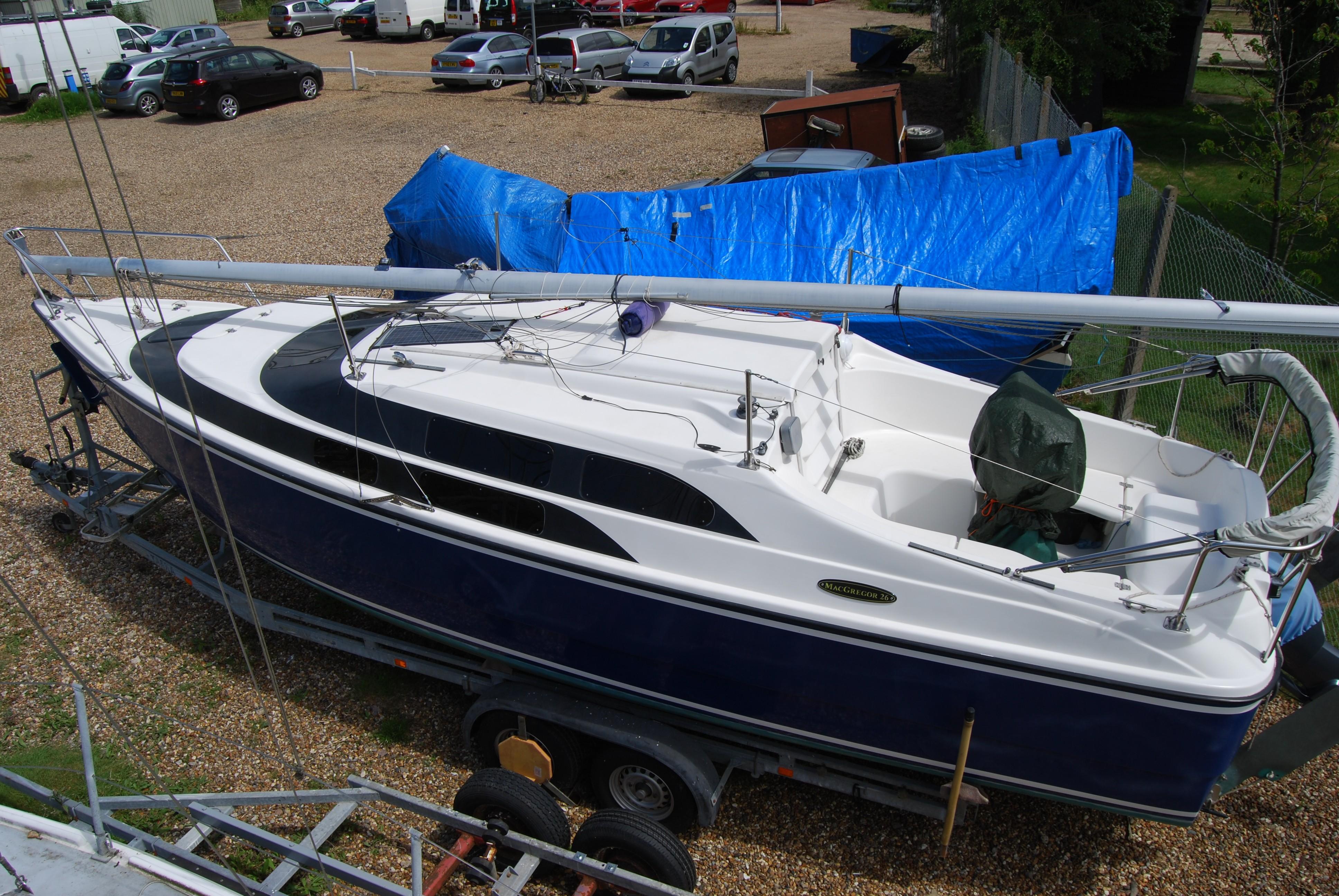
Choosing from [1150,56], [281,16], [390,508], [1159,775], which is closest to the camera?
[1159,775]

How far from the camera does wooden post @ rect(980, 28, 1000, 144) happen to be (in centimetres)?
1312

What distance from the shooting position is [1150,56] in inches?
623

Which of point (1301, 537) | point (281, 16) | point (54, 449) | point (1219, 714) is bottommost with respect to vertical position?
point (54, 449)

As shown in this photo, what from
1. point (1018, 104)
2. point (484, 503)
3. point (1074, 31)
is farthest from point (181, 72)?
point (484, 503)

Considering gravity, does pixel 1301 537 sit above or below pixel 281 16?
below

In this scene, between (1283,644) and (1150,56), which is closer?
(1283,644)

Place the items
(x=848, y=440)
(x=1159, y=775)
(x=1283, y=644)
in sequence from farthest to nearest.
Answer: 1. (x=848, y=440)
2. (x=1283, y=644)
3. (x=1159, y=775)

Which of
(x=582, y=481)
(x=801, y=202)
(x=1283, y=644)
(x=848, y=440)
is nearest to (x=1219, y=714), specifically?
(x=1283, y=644)

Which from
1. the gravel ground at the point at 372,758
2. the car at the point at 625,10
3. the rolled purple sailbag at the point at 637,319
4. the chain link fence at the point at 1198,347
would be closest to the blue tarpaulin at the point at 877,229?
the chain link fence at the point at 1198,347

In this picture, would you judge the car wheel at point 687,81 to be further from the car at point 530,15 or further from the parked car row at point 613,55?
the car at point 530,15

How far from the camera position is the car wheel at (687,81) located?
65.5 ft

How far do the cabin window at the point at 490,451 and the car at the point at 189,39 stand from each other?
24051mm

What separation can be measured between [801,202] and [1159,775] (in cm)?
553

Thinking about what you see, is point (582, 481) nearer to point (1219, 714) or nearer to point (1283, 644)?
point (1219, 714)
